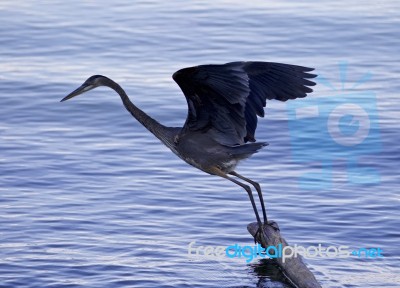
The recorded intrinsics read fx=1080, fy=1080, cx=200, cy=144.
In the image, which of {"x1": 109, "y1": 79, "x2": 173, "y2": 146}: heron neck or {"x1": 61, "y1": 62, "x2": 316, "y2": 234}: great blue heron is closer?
{"x1": 61, "y1": 62, "x2": 316, "y2": 234}: great blue heron

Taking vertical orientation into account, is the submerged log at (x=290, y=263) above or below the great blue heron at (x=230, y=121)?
below

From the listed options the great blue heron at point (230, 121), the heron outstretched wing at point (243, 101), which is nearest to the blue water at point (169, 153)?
the great blue heron at point (230, 121)

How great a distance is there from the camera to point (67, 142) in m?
13.1

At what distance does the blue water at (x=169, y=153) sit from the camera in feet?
32.9

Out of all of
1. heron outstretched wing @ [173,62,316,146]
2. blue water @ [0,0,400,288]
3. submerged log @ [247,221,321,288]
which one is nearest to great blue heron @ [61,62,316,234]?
heron outstretched wing @ [173,62,316,146]

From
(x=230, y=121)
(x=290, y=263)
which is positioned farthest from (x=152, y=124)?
(x=290, y=263)

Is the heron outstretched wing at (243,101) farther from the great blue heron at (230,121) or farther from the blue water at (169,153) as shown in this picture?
the blue water at (169,153)

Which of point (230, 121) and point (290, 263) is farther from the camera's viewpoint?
point (230, 121)

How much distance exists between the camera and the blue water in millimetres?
10023

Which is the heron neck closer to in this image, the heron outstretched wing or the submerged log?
the heron outstretched wing

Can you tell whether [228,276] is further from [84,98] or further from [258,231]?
[84,98]

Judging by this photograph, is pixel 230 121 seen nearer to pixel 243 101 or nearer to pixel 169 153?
pixel 243 101

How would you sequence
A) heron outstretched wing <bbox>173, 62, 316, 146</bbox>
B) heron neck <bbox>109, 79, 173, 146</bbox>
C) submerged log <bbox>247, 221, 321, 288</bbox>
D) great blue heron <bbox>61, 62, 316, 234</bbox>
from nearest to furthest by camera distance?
submerged log <bbox>247, 221, 321, 288</bbox> < heron outstretched wing <bbox>173, 62, 316, 146</bbox> < great blue heron <bbox>61, 62, 316, 234</bbox> < heron neck <bbox>109, 79, 173, 146</bbox>

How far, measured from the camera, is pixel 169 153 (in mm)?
12836
